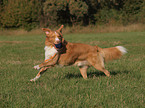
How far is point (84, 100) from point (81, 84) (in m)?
1.17

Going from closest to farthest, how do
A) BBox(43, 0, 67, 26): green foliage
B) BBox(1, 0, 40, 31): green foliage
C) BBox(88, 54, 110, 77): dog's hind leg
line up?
1. BBox(88, 54, 110, 77): dog's hind leg
2. BBox(43, 0, 67, 26): green foliage
3. BBox(1, 0, 40, 31): green foliage

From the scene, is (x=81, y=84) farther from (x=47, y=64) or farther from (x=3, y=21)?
(x=3, y=21)

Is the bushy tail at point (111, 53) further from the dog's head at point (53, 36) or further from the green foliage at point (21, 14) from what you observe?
the green foliage at point (21, 14)

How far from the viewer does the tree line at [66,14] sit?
38719 mm

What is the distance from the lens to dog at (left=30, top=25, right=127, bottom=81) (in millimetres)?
5310

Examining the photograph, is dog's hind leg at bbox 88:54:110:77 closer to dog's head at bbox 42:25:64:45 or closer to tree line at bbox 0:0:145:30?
dog's head at bbox 42:25:64:45

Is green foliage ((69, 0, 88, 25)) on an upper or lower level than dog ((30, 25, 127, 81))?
upper

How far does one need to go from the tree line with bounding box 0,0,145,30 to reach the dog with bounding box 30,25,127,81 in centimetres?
3105

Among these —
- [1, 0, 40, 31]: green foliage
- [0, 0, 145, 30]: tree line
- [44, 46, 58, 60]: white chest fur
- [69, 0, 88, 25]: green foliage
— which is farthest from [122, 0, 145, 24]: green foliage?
[44, 46, 58, 60]: white chest fur

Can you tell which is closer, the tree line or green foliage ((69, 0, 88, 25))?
green foliage ((69, 0, 88, 25))

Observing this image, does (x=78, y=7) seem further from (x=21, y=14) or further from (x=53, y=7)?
(x=21, y=14)

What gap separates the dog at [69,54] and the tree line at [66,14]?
3105cm

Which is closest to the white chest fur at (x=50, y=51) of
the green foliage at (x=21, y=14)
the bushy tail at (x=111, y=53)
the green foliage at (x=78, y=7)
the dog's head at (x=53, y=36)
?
the dog's head at (x=53, y=36)

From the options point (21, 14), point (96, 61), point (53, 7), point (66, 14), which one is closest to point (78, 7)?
point (53, 7)
